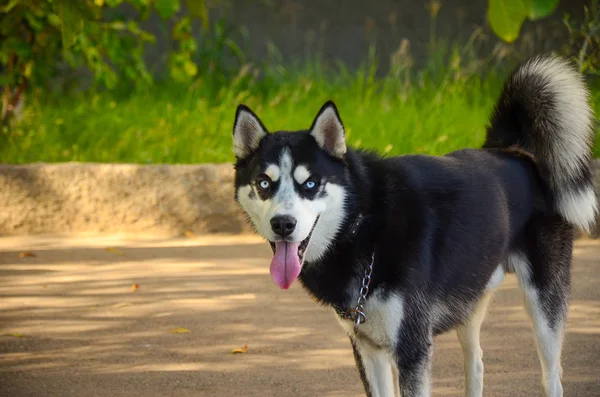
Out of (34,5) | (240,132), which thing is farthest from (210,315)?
(34,5)

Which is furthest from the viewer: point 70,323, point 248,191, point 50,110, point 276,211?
point 50,110

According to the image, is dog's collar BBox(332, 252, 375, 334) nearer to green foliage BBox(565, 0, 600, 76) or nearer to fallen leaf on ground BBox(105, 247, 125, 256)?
fallen leaf on ground BBox(105, 247, 125, 256)

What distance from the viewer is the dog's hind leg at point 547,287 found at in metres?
3.31

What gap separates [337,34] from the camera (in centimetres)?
980

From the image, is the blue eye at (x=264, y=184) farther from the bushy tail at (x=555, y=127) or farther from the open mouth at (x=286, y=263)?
the bushy tail at (x=555, y=127)

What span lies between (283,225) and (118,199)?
3721mm

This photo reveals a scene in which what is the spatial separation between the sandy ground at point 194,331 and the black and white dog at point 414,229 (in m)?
0.56

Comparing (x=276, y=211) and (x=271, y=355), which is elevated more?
(x=276, y=211)

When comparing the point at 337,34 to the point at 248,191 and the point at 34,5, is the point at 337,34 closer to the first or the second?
the point at 34,5

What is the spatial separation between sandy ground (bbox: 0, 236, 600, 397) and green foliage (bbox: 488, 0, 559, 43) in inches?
103

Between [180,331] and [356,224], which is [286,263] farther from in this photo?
[180,331]

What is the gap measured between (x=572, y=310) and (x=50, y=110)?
506 cm

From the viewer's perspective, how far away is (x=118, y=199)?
640 cm

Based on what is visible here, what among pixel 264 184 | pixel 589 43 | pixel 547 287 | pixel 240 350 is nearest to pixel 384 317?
pixel 264 184
